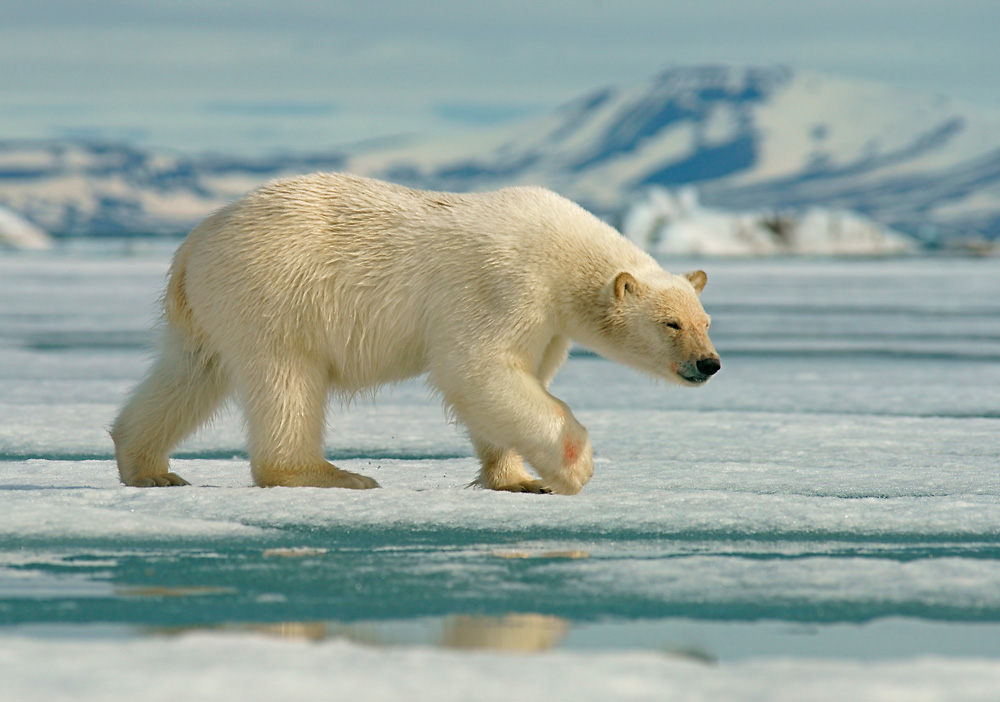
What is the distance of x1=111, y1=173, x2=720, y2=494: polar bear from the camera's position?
4.25 metres

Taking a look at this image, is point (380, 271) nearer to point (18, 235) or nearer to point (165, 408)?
point (165, 408)

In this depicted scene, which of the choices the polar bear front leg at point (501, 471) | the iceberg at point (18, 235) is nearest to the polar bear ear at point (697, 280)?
the polar bear front leg at point (501, 471)

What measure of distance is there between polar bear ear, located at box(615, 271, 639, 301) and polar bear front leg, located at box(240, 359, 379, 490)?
1.09m

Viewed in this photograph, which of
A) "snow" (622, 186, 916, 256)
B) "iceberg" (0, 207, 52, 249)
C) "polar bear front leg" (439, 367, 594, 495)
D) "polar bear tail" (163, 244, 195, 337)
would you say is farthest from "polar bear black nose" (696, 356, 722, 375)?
"iceberg" (0, 207, 52, 249)

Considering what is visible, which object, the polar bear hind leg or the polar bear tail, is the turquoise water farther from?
the polar bear tail

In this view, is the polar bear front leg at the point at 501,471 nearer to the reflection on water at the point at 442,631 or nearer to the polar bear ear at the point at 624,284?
the polar bear ear at the point at 624,284

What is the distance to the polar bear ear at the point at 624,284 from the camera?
429 centimetres

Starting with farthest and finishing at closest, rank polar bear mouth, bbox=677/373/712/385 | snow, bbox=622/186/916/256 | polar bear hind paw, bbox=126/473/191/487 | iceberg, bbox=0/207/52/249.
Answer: iceberg, bbox=0/207/52/249 < snow, bbox=622/186/916/256 < polar bear hind paw, bbox=126/473/191/487 < polar bear mouth, bbox=677/373/712/385

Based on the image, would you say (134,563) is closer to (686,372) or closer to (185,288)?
(185,288)

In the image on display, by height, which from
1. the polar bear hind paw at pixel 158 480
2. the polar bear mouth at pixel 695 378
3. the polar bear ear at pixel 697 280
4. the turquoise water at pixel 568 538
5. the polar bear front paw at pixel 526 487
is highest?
the polar bear ear at pixel 697 280

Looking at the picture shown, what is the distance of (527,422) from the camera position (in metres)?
4.18

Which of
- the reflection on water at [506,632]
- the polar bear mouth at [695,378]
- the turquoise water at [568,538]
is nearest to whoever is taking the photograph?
the reflection on water at [506,632]

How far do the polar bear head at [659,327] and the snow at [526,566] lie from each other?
0.44 m

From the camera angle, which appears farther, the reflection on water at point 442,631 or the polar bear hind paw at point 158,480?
the polar bear hind paw at point 158,480
